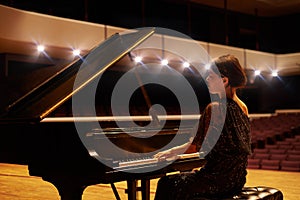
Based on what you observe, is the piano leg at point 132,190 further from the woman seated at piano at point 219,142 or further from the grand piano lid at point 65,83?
the grand piano lid at point 65,83

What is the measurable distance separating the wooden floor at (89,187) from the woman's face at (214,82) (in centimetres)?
194

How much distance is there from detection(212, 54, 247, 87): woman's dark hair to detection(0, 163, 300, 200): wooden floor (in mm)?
1999

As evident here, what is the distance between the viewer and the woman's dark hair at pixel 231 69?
2043mm

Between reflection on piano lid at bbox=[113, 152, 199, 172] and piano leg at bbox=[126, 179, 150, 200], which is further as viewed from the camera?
piano leg at bbox=[126, 179, 150, 200]

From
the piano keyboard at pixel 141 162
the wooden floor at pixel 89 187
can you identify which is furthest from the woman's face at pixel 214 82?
the wooden floor at pixel 89 187

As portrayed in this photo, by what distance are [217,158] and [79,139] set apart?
25.8 inches

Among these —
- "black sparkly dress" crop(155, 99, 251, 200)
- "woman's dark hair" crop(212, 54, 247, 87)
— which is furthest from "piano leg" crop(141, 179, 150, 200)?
"woman's dark hair" crop(212, 54, 247, 87)

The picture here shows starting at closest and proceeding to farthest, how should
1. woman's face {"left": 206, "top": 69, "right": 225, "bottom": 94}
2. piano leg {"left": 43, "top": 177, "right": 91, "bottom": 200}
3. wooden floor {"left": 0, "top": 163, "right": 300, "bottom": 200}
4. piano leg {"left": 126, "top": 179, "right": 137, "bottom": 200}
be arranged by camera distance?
piano leg {"left": 43, "top": 177, "right": 91, "bottom": 200} → woman's face {"left": 206, "top": 69, "right": 225, "bottom": 94} → piano leg {"left": 126, "top": 179, "right": 137, "bottom": 200} → wooden floor {"left": 0, "top": 163, "right": 300, "bottom": 200}

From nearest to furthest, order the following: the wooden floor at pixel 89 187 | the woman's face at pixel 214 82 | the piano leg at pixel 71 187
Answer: the piano leg at pixel 71 187 < the woman's face at pixel 214 82 < the wooden floor at pixel 89 187

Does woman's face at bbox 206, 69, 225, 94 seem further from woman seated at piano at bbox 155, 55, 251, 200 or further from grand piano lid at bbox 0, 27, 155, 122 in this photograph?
grand piano lid at bbox 0, 27, 155, 122

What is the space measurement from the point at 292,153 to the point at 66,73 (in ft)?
16.8

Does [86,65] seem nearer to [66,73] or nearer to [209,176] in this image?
[66,73]

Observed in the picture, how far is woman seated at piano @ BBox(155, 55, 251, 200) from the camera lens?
2.04 m

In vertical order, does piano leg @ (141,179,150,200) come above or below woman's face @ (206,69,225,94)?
below
